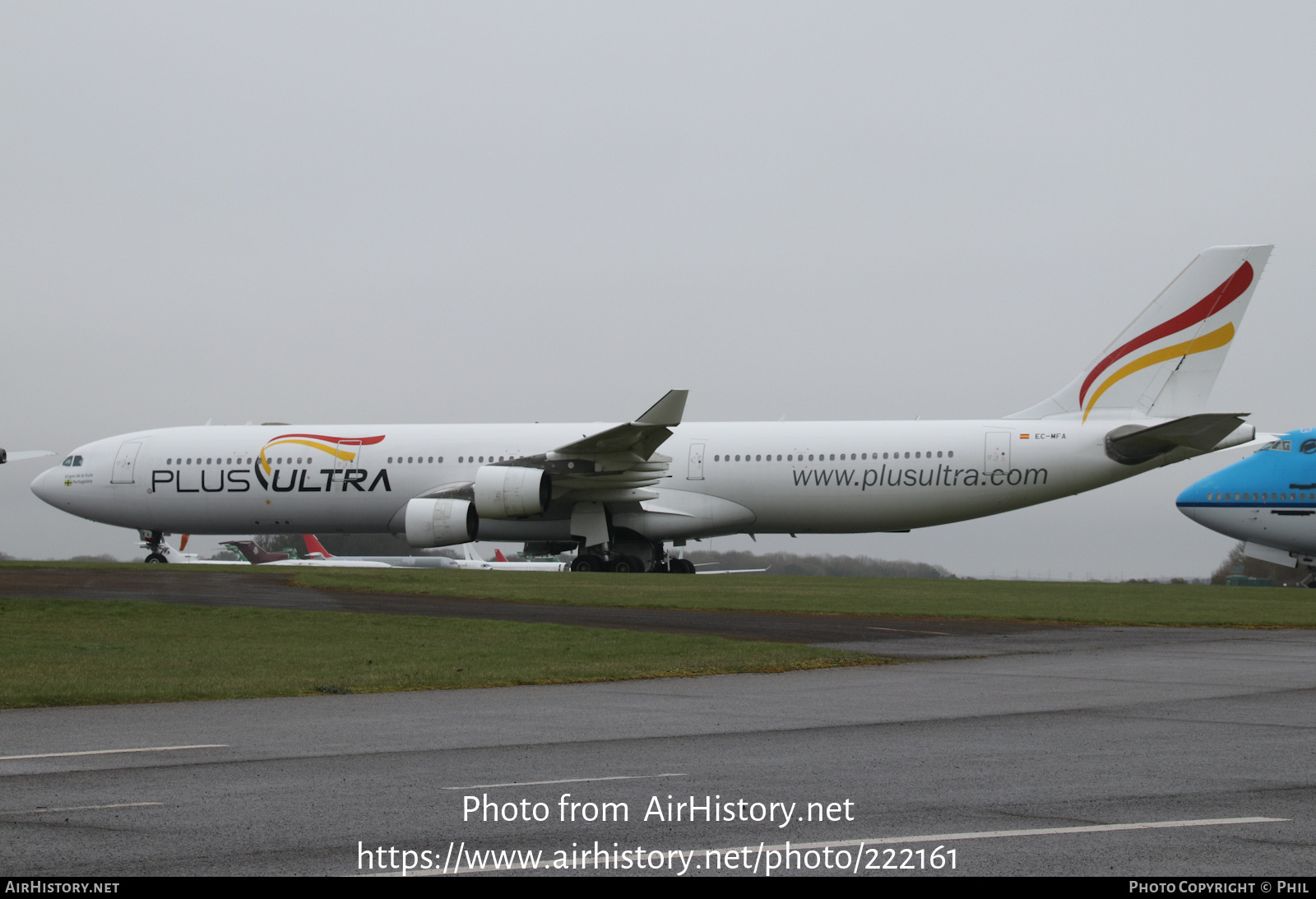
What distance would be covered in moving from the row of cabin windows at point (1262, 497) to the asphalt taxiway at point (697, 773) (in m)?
32.0

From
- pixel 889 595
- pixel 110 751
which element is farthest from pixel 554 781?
pixel 889 595

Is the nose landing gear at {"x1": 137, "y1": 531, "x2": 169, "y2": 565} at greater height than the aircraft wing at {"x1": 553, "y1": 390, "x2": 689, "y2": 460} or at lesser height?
lesser

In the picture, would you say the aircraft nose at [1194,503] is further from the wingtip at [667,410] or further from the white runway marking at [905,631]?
the white runway marking at [905,631]

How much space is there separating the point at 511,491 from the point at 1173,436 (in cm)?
1640

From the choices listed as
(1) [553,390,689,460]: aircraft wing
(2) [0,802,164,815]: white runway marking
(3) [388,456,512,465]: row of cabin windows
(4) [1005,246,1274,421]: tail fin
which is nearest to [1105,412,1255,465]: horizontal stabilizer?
(4) [1005,246,1274,421]: tail fin

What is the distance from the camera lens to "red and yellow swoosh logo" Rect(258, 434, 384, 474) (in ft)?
125

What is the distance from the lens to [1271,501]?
137 ft

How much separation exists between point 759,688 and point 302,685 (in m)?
3.92

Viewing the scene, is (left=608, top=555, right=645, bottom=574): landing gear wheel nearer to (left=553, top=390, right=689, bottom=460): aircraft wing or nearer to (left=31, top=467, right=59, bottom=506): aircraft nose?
(left=553, top=390, right=689, bottom=460): aircraft wing

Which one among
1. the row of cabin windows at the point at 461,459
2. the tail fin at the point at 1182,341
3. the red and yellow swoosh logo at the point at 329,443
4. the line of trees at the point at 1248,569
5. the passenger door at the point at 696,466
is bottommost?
the line of trees at the point at 1248,569

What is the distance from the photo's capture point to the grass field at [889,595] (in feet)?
70.1

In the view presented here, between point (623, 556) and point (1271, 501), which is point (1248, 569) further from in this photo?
point (623, 556)

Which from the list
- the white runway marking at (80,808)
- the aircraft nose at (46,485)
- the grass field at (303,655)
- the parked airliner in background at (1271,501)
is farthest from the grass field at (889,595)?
the white runway marking at (80,808)

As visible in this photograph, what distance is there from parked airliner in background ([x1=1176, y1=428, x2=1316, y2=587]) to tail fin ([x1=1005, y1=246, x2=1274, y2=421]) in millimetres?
8998
